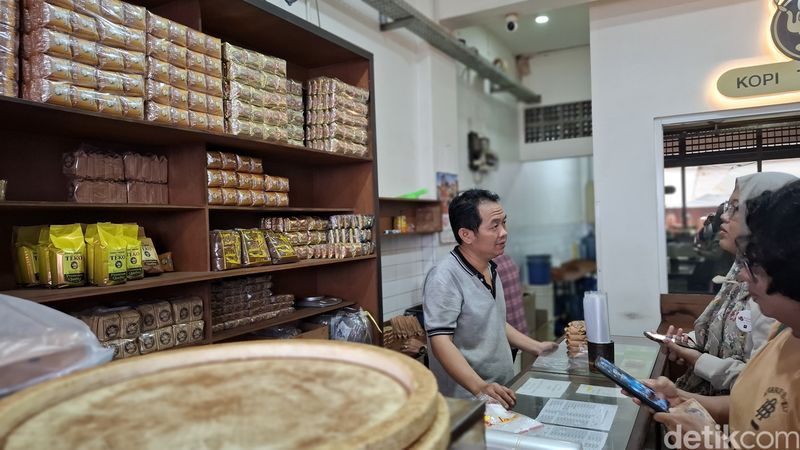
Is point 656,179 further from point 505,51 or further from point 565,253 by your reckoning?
point 565,253

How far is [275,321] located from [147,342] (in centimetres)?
78

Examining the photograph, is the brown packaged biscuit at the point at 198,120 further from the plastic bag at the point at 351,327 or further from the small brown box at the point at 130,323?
the plastic bag at the point at 351,327

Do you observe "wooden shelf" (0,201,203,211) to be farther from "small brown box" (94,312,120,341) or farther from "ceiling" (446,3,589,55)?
"ceiling" (446,3,589,55)

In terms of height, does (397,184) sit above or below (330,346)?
above

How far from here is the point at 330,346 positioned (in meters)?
0.86

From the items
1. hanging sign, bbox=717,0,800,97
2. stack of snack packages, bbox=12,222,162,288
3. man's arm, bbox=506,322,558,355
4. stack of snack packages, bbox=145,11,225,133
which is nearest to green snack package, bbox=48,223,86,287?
stack of snack packages, bbox=12,222,162,288

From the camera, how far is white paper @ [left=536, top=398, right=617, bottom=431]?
1647 mm

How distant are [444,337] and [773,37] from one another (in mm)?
3629

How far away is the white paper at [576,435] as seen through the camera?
1.50 m

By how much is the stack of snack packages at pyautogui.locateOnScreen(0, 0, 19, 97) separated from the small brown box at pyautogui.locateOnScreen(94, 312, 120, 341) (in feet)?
2.64

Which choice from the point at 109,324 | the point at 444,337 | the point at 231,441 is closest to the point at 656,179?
the point at 444,337

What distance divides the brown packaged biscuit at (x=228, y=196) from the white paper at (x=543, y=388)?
59.6 inches

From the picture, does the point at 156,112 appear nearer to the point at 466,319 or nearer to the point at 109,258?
the point at 109,258

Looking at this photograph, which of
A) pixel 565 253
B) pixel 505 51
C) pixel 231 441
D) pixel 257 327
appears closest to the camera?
pixel 231 441
